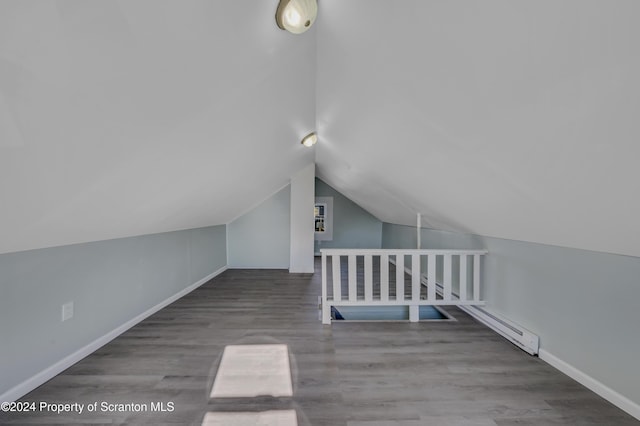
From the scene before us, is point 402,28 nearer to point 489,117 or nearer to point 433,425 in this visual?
point 489,117

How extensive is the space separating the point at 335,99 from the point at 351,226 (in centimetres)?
523

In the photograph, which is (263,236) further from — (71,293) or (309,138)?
(71,293)

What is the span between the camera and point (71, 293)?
208cm

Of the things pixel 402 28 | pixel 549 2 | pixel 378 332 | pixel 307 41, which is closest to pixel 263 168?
pixel 307 41

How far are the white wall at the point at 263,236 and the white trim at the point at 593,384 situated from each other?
4.43m

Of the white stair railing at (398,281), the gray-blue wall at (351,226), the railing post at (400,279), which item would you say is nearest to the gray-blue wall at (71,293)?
the white stair railing at (398,281)

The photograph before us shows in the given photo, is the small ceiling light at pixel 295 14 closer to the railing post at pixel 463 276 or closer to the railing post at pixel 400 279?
the railing post at pixel 400 279

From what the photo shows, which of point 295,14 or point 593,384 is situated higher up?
point 295,14

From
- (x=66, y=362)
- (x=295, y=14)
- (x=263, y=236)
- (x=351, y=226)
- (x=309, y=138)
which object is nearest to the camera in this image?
(x=295, y=14)

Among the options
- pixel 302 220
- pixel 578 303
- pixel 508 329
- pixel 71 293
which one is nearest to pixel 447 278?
pixel 508 329

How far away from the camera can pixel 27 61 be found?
784mm

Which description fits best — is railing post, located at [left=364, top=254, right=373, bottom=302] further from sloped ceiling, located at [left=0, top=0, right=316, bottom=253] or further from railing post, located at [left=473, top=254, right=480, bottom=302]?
sloped ceiling, located at [left=0, top=0, right=316, bottom=253]

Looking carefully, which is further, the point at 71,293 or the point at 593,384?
the point at 71,293

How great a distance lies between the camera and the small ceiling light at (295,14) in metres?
1.27
